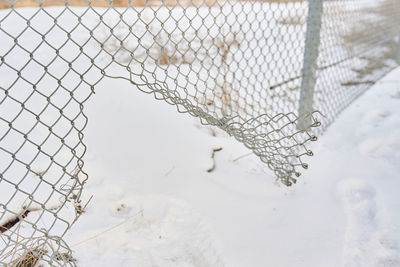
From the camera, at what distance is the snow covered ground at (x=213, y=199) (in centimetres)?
151

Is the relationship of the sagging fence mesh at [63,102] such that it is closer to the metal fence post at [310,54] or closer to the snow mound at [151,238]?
the metal fence post at [310,54]

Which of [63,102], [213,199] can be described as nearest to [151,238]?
[213,199]

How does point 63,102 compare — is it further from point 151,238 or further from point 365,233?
point 365,233

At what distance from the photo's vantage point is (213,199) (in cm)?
181

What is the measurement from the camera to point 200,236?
1.61 metres

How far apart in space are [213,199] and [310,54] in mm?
1318

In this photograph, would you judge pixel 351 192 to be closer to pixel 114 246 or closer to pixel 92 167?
pixel 114 246

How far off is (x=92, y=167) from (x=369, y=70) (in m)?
3.92

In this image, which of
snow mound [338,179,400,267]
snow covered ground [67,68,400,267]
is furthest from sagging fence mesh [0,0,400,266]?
snow mound [338,179,400,267]

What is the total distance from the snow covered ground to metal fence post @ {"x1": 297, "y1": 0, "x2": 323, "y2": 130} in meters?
0.35

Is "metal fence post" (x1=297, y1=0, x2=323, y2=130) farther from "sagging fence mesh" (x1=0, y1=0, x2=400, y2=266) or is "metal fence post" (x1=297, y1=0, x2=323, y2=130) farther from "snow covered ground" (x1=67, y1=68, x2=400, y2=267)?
"snow covered ground" (x1=67, y1=68, x2=400, y2=267)

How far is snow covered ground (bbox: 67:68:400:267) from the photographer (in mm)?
1510

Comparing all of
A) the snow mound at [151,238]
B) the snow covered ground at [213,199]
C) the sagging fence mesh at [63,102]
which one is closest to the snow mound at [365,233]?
the snow covered ground at [213,199]

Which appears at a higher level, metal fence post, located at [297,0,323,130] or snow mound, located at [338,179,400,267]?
metal fence post, located at [297,0,323,130]
